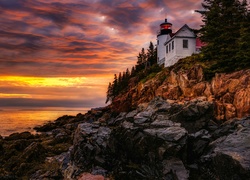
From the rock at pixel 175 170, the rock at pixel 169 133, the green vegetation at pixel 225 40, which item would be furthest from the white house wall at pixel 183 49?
the rock at pixel 175 170

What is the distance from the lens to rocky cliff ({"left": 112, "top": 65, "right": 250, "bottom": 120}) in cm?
2588

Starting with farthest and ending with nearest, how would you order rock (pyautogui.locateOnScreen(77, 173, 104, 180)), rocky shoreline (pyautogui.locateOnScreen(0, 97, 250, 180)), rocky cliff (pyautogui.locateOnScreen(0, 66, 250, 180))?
1. rock (pyautogui.locateOnScreen(77, 173, 104, 180))
2. rocky cliff (pyautogui.locateOnScreen(0, 66, 250, 180))
3. rocky shoreline (pyautogui.locateOnScreen(0, 97, 250, 180))

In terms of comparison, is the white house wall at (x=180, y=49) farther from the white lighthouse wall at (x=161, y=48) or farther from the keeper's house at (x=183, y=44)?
the white lighthouse wall at (x=161, y=48)

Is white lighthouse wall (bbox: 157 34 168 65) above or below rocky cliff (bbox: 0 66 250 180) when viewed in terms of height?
above

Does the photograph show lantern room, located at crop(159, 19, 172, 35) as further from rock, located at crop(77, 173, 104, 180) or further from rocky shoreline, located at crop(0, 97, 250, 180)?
rock, located at crop(77, 173, 104, 180)

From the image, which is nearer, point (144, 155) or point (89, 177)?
point (144, 155)

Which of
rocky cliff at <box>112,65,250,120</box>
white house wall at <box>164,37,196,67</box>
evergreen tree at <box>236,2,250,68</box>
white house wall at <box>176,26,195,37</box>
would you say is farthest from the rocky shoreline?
white house wall at <box>176,26,195,37</box>

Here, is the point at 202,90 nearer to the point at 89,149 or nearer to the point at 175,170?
the point at 89,149

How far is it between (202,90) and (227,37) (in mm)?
9114

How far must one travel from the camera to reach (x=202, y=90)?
104 ft

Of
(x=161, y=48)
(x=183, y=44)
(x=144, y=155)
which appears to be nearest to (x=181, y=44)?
(x=183, y=44)

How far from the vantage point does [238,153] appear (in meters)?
11.6

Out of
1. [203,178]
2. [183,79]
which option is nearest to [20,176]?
[203,178]

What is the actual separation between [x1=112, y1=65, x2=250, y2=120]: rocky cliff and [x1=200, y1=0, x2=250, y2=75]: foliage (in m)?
2.33
